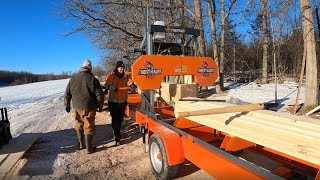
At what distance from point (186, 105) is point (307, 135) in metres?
2.42

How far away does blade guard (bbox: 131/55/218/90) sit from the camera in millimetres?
4668

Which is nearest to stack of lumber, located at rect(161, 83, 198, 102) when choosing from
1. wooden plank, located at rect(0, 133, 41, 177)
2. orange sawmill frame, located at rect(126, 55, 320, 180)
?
orange sawmill frame, located at rect(126, 55, 320, 180)

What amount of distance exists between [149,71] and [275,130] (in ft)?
7.97

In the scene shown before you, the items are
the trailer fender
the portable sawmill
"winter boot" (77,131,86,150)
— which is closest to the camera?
the portable sawmill

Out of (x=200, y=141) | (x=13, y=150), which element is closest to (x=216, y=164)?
(x=200, y=141)

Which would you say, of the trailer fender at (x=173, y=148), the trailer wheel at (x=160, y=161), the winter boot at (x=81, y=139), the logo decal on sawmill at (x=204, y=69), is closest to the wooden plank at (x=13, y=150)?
the winter boot at (x=81, y=139)

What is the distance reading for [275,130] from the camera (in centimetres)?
294

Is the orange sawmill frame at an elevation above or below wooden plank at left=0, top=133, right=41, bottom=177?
above

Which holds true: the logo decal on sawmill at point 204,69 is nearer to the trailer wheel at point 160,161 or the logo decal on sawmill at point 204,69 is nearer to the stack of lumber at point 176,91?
the trailer wheel at point 160,161

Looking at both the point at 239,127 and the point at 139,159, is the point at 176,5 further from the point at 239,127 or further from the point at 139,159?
the point at 239,127

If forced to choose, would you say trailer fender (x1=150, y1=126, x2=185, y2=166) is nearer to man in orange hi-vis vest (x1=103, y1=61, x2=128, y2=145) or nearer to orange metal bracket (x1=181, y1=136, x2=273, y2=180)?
orange metal bracket (x1=181, y1=136, x2=273, y2=180)

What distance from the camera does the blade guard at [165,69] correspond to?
4668mm

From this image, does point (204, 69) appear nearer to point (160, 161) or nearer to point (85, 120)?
point (160, 161)

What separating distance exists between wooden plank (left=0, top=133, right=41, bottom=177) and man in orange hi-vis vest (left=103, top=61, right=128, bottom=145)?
6.08 ft
